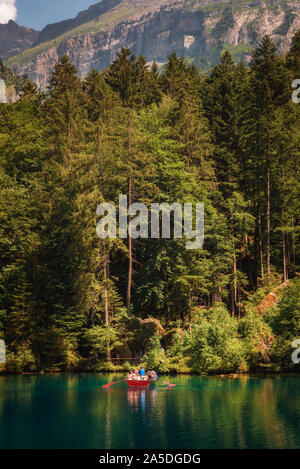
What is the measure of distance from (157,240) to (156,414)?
26.8 meters

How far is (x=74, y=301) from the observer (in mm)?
51906

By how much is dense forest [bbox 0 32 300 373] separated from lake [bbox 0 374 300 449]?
631 centimetres

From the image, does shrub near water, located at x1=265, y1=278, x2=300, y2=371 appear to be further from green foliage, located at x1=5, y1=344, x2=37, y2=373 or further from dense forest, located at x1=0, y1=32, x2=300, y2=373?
green foliage, located at x1=5, y1=344, x2=37, y2=373

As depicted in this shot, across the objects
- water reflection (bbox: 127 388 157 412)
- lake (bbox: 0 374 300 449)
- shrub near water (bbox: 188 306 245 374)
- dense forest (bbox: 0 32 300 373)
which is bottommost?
water reflection (bbox: 127 388 157 412)

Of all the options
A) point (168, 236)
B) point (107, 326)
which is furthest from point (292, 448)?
point (168, 236)

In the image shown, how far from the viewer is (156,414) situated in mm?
28562

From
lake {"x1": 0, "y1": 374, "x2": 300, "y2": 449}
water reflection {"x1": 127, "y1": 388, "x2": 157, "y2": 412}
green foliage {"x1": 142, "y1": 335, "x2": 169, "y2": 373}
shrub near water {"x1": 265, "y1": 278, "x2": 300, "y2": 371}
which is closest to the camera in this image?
lake {"x1": 0, "y1": 374, "x2": 300, "y2": 449}

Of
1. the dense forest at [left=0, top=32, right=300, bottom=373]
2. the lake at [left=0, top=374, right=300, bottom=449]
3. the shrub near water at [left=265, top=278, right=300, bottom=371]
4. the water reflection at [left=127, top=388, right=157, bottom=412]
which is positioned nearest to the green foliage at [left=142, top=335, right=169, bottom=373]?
the dense forest at [left=0, top=32, right=300, bottom=373]

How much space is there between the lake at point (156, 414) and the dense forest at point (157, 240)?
248 inches

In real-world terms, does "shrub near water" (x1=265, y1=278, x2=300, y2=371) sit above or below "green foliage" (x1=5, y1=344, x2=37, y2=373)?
above

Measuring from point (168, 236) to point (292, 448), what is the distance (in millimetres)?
33433

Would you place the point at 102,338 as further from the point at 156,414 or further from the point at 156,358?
the point at 156,414

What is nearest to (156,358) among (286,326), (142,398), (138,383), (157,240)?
(138,383)

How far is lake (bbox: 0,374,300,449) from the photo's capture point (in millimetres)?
22531
